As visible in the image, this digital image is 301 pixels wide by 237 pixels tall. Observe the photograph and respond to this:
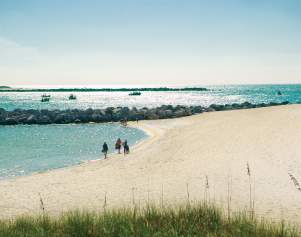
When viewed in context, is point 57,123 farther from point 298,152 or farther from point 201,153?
point 298,152

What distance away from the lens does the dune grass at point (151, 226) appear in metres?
8.02

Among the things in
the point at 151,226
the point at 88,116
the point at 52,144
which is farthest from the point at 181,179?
the point at 88,116

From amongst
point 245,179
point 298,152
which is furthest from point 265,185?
point 298,152

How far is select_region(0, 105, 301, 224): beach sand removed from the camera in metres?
13.5

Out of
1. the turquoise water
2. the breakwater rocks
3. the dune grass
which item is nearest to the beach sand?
the dune grass

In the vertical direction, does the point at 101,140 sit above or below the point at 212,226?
below

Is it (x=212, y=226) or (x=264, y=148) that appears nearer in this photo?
(x=212, y=226)

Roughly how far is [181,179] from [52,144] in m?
18.8

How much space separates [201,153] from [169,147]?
14.0 ft

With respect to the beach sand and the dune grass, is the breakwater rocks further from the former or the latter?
the dune grass

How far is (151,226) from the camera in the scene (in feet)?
28.0

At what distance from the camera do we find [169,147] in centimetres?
2755

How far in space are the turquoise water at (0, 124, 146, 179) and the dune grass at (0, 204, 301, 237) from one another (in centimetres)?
1297

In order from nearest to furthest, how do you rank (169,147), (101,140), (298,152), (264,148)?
(298,152)
(264,148)
(169,147)
(101,140)
